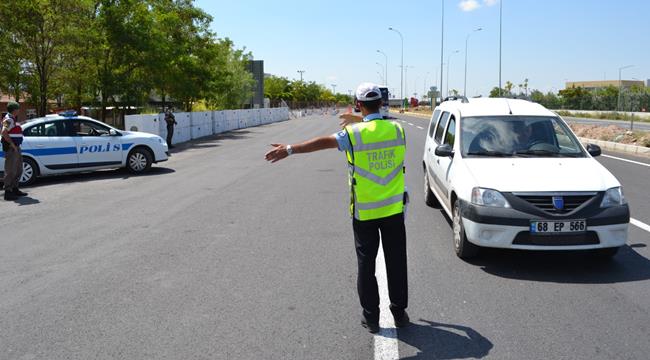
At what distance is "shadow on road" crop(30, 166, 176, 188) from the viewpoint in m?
13.1

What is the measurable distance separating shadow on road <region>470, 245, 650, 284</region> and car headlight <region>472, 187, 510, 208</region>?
0.66 metres

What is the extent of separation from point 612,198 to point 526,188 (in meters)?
0.85

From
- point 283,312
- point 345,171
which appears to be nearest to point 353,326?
point 283,312

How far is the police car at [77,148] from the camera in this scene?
12688 millimetres

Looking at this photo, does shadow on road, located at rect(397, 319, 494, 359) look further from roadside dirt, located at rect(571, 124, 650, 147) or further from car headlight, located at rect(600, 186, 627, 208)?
roadside dirt, located at rect(571, 124, 650, 147)

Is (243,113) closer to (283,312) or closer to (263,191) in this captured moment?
(263,191)

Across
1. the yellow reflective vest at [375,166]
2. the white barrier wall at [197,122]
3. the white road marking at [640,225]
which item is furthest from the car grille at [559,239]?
the white barrier wall at [197,122]

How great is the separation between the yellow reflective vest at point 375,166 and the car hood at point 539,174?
5.79ft

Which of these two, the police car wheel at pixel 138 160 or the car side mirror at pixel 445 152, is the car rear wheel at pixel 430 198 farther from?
the police car wheel at pixel 138 160

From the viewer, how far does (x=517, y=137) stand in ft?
22.1

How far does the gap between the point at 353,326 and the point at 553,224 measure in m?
2.28

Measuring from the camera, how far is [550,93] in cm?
7912

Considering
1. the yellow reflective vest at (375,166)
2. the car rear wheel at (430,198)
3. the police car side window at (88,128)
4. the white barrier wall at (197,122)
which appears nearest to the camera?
the yellow reflective vest at (375,166)

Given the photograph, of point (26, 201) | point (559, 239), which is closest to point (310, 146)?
point (559, 239)
